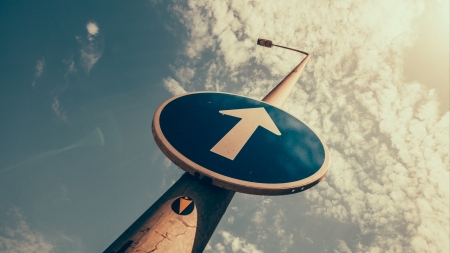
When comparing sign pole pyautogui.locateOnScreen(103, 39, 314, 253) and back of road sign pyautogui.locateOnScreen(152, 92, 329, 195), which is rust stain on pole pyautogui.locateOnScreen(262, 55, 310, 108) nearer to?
back of road sign pyautogui.locateOnScreen(152, 92, 329, 195)

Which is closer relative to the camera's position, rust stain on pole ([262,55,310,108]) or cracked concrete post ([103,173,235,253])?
cracked concrete post ([103,173,235,253])

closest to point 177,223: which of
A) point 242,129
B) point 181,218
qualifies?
point 181,218

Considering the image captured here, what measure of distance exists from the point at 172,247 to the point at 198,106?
7.09ft

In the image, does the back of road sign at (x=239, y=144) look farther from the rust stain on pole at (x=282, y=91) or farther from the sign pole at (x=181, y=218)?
the rust stain on pole at (x=282, y=91)

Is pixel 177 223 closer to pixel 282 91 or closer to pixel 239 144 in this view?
pixel 239 144

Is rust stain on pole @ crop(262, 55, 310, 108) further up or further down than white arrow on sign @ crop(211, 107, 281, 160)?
further down

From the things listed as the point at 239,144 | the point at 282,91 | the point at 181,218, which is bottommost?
the point at 282,91

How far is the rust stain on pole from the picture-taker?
5.76m

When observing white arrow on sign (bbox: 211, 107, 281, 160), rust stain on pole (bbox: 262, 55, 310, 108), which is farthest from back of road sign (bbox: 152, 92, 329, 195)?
rust stain on pole (bbox: 262, 55, 310, 108)

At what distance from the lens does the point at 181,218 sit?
295 centimetres

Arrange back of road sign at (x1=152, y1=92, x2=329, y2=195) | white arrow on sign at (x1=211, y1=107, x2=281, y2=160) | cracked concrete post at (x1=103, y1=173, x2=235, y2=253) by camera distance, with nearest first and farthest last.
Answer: cracked concrete post at (x1=103, y1=173, x2=235, y2=253), back of road sign at (x1=152, y1=92, x2=329, y2=195), white arrow on sign at (x1=211, y1=107, x2=281, y2=160)

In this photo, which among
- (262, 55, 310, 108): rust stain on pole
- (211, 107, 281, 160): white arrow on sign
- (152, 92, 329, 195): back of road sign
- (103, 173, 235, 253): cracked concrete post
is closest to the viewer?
(103, 173, 235, 253): cracked concrete post

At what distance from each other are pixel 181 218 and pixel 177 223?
0.26 feet

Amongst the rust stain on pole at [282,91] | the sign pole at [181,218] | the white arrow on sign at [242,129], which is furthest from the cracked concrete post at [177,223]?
Result: the rust stain on pole at [282,91]
